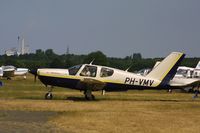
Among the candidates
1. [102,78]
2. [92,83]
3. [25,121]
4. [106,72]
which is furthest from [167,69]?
[25,121]

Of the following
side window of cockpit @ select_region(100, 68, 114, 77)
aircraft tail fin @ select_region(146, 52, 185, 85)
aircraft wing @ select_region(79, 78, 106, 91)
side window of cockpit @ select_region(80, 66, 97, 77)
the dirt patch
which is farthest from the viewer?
aircraft tail fin @ select_region(146, 52, 185, 85)

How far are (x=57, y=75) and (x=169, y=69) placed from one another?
6500mm

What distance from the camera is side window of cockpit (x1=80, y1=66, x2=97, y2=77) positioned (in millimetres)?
26125

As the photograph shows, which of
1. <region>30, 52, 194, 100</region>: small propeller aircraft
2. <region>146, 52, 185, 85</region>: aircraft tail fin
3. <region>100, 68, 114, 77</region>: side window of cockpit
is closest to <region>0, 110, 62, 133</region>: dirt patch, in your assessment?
<region>30, 52, 194, 100</region>: small propeller aircraft

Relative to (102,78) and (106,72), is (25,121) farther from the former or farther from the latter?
(106,72)

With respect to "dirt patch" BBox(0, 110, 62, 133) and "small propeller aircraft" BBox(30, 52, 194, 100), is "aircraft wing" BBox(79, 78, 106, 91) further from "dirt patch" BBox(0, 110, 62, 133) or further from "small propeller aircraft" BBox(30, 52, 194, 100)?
"dirt patch" BBox(0, 110, 62, 133)

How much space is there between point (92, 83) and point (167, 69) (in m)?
4.58

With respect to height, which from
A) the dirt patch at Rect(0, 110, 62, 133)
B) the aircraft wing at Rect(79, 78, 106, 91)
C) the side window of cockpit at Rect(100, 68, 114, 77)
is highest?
the side window of cockpit at Rect(100, 68, 114, 77)

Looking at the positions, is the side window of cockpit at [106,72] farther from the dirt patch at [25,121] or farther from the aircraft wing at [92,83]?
the dirt patch at [25,121]

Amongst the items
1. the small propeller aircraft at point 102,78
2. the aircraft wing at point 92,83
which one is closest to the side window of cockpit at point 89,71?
the small propeller aircraft at point 102,78

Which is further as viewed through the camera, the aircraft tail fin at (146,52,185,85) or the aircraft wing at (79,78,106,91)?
the aircraft tail fin at (146,52,185,85)

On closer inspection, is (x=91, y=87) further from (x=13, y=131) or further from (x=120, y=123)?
(x=13, y=131)

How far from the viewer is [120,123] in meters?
15.4

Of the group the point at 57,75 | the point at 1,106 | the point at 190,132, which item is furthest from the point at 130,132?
the point at 57,75
